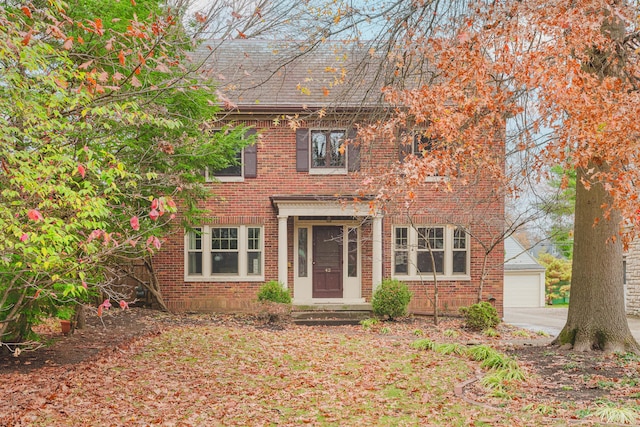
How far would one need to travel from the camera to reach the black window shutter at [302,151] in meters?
18.5

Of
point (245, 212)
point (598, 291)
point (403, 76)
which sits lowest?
point (598, 291)

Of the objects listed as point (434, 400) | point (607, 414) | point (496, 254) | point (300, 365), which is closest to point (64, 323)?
point (300, 365)

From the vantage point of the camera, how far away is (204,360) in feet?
33.9

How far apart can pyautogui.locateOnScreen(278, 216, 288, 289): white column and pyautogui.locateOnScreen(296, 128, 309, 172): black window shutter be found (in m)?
1.79

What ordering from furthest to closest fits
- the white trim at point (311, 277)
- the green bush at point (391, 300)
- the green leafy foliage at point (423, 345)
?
the white trim at point (311, 277)
the green bush at point (391, 300)
the green leafy foliage at point (423, 345)

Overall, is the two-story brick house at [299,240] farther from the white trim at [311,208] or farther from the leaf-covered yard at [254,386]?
the leaf-covered yard at [254,386]

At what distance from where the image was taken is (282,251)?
1781 centimetres

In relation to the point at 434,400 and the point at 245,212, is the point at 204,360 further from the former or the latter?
the point at 245,212

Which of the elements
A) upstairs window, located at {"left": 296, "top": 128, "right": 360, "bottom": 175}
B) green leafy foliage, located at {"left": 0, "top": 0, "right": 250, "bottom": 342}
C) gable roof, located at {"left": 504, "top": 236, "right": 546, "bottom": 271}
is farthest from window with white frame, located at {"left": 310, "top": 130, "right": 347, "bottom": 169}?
gable roof, located at {"left": 504, "top": 236, "right": 546, "bottom": 271}

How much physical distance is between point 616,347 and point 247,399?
6430 mm

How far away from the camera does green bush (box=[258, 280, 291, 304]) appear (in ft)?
54.6

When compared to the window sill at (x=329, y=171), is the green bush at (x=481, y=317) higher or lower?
lower

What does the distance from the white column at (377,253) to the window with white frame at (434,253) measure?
0.72 m

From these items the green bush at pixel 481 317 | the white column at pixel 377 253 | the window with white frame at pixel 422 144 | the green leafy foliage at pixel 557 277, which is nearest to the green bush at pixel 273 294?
the white column at pixel 377 253
